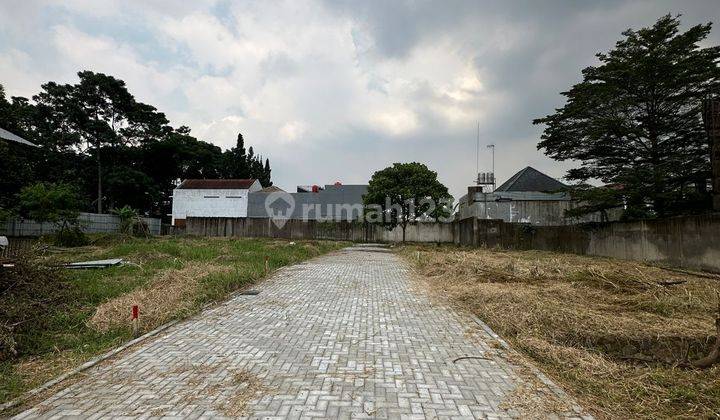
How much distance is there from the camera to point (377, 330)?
593 cm

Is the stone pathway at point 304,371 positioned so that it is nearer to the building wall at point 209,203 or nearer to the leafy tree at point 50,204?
the leafy tree at point 50,204

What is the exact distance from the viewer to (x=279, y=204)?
146 ft

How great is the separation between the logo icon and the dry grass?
34933mm

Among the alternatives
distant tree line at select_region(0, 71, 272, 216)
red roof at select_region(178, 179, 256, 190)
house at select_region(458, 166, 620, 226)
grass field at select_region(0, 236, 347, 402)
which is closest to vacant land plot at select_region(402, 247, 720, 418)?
grass field at select_region(0, 236, 347, 402)

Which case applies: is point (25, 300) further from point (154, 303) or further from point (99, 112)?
point (99, 112)

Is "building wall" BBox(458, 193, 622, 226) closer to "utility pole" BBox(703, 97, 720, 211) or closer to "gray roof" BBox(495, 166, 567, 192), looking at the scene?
"gray roof" BBox(495, 166, 567, 192)

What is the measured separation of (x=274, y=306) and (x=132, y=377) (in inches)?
141

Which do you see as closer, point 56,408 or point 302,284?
point 56,408

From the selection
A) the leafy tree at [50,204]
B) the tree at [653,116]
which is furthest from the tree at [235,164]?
the tree at [653,116]

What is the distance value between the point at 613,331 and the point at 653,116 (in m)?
16.7

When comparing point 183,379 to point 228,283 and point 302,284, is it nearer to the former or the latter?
point 228,283

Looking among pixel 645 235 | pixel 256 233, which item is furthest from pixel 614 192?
pixel 256 233

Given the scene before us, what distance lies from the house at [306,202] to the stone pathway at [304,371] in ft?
119

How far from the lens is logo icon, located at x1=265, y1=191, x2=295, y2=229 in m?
44.2
